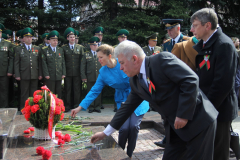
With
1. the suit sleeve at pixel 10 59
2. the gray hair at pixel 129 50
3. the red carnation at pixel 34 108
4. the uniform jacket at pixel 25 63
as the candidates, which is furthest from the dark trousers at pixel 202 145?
the suit sleeve at pixel 10 59

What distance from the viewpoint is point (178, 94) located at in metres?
2.28

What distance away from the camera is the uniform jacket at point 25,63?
309 inches

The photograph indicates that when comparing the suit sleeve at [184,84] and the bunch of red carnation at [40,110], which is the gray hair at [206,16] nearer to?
the suit sleeve at [184,84]

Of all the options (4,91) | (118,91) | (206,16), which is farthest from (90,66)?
(206,16)

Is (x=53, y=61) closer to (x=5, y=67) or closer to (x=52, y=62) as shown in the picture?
(x=52, y=62)

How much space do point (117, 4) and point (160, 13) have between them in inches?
76.5

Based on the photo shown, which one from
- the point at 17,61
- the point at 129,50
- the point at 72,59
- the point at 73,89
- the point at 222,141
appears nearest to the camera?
the point at 129,50

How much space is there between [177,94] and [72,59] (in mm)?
6679

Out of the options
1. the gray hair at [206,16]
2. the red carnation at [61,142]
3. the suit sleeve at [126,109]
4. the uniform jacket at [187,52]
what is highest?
the gray hair at [206,16]

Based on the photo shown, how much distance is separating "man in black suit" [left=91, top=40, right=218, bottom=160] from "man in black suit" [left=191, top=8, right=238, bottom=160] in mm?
426

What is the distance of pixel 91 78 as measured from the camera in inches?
330

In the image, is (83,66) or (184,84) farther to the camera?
(83,66)

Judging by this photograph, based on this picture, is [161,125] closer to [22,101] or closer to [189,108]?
[189,108]

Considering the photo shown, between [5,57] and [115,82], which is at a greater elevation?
[115,82]
